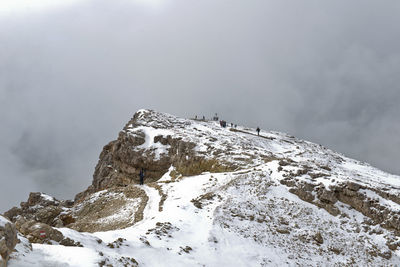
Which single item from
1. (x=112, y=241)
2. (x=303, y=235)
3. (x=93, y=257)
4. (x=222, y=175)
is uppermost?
(x=222, y=175)

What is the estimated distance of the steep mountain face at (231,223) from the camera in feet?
47.8

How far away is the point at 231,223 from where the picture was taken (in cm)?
2234

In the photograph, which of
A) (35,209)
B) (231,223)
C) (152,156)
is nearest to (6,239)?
(231,223)

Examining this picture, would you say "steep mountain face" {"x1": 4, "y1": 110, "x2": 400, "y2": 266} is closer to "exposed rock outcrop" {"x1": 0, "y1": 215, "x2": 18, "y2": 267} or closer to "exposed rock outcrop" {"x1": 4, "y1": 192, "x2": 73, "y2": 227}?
"exposed rock outcrop" {"x1": 4, "y1": 192, "x2": 73, "y2": 227}

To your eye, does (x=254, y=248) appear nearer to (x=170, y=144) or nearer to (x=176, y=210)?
(x=176, y=210)

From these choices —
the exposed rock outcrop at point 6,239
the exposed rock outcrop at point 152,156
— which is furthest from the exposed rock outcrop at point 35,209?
the exposed rock outcrop at point 6,239

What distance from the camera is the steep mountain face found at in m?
14.6

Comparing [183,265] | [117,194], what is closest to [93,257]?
[183,265]

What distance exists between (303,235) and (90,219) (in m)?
24.0

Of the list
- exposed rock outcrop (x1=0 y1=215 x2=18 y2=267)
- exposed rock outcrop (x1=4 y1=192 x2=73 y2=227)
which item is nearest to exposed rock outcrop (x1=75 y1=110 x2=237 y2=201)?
exposed rock outcrop (x1=4 y1=192 x2=73 y2=227)

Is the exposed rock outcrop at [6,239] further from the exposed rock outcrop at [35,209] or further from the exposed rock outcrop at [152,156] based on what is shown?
the exposed rock outcrop at [152,156]

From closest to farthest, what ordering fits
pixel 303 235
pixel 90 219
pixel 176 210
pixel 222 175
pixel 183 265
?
pixel 183 265, pixel 303 235, pixel 176 210, pixel 90 219, pixel 222 175

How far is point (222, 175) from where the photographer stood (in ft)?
111

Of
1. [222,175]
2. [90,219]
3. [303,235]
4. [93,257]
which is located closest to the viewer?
[93,257]
